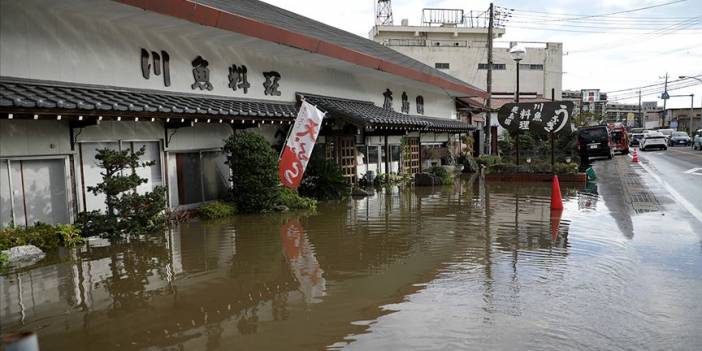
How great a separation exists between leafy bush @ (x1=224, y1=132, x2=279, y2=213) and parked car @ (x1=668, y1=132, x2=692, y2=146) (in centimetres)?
4615

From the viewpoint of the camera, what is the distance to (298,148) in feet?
39.8

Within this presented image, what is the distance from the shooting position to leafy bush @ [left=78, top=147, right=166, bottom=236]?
885cm

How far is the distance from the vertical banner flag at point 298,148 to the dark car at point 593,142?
21.9 m

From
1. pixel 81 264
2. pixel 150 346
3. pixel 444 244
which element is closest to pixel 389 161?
pixel 444 244

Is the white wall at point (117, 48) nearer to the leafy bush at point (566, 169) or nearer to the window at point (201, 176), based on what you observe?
the window at point (201, 176)

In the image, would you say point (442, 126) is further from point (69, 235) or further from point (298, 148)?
point (69, 235)

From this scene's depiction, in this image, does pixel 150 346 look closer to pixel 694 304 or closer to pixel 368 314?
pixel 368 314

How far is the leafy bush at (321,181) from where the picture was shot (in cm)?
1444

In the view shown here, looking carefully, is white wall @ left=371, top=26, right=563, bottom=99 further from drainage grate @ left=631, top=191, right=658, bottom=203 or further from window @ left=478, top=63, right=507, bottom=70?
drainage grate @ left=631, top=191, right=658, bottom=203

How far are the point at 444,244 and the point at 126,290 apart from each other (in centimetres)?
500

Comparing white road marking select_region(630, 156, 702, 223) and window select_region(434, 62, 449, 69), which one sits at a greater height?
window select_region(434, 62, 449, 69)

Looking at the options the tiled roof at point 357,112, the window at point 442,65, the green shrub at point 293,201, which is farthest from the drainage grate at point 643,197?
the window at point 442,65

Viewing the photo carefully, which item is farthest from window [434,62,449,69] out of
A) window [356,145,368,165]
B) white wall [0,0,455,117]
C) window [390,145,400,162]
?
white wall [0,0,455,117]

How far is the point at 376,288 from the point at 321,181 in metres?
8.36
